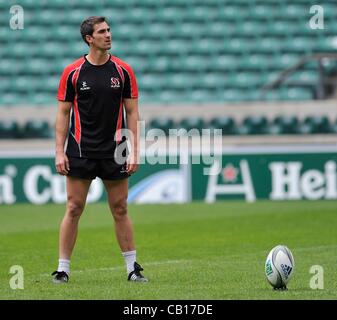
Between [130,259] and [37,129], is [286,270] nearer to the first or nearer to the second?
[130,259]

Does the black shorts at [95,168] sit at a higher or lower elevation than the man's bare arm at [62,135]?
lower

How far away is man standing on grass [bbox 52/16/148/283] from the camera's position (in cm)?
917

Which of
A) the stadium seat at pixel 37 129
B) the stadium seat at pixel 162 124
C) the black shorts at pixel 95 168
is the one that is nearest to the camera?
the black shorts at pixel 95 168

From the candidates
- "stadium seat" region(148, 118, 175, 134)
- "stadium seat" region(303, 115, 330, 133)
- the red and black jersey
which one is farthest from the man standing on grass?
"stadium seat" region(303, 115, 330, 133)

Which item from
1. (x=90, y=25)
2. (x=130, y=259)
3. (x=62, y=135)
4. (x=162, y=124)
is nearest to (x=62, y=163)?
(x=62, y=135)

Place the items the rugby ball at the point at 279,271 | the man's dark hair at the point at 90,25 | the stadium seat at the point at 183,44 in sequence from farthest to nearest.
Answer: the stadium seat at the point at 183,44 < the man's dark hair at the point at 90,25 < the rugby ball at the point at 279,271

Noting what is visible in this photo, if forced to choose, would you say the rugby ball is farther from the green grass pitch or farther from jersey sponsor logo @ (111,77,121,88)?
jersey sponsor logo @ (111,77,121,88)

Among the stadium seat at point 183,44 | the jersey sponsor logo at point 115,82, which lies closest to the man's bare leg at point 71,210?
the jersey sponsor logo at point 115,82

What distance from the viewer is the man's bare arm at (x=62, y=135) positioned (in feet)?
30.2

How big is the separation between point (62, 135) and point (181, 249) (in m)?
3.34

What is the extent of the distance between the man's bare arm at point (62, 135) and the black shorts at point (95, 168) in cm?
7

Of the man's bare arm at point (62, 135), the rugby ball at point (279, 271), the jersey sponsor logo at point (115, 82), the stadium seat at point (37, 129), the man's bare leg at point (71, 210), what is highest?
the stadium seat at point (37, 129)

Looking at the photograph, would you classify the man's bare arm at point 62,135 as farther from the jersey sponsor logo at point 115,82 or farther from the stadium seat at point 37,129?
the stadium seat at point 37,129

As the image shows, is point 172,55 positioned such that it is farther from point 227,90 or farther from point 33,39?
point 33,39
